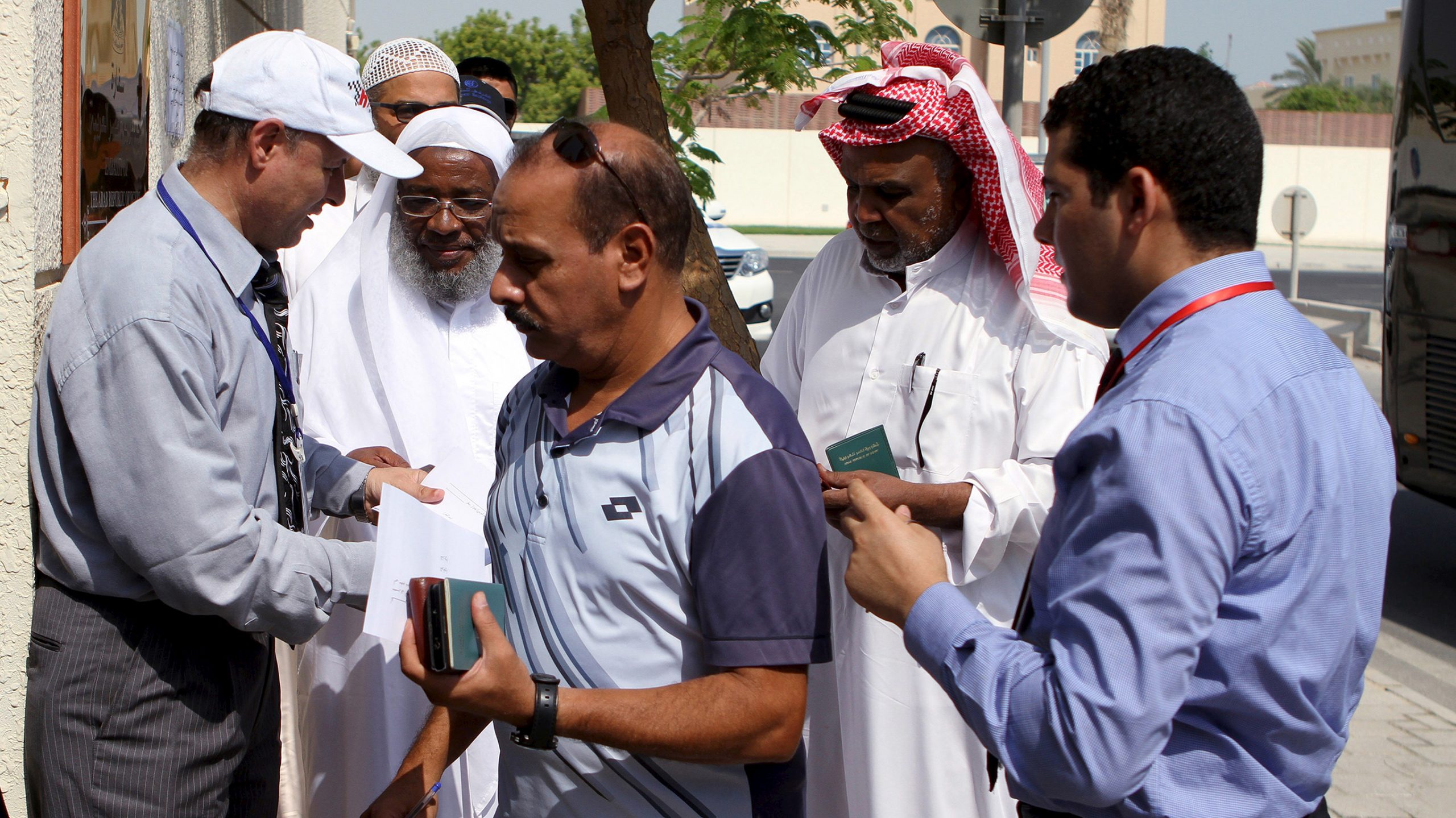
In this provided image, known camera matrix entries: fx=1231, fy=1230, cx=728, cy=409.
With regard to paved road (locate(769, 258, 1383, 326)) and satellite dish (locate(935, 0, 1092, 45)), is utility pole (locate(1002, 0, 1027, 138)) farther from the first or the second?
paved road (locate(769, 258, 1383, 326))

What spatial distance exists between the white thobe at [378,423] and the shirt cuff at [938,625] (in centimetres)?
171

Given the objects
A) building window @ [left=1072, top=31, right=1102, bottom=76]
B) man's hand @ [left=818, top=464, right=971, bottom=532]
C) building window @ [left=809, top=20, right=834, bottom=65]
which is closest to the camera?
man's hand @ [left=818, top=464, right=971, bottom=532]

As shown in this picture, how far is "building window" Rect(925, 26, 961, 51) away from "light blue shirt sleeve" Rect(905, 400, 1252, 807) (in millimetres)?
42811

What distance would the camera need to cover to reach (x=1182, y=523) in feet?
4.78

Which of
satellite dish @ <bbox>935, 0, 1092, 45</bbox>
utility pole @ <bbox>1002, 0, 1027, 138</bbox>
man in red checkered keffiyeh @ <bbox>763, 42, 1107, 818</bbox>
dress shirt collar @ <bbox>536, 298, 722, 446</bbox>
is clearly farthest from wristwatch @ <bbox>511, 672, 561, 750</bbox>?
satellite dish @ <bbox>935, 0, 1092, 45</bbox>

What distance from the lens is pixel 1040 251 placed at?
3.07m

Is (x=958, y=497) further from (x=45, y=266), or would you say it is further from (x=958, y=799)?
(x=45, y=266)

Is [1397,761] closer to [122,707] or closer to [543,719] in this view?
[543,719]

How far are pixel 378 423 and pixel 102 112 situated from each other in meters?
1.12

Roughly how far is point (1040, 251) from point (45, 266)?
2380mm

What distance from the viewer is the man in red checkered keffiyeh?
113 inches

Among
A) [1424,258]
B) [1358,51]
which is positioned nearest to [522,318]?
[1424,258]

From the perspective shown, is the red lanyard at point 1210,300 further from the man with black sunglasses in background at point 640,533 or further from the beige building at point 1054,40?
the beige building at point 1054,40

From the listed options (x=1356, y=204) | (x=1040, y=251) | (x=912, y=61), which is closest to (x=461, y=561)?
(x=1040, y=251)
